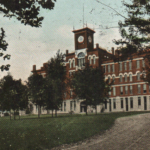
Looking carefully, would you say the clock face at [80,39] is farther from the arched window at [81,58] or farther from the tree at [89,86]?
the tree at [89,86]

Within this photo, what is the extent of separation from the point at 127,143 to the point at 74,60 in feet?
177

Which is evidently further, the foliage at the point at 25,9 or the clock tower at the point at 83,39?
the clock tower at the point at 83,39

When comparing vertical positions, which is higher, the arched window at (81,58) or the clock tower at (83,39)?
the clock tower at (83,39)

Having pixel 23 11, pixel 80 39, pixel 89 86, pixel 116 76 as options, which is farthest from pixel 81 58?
pixel 23 11

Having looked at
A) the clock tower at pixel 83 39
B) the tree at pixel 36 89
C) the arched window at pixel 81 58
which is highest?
the clock tower at pixel 83 39

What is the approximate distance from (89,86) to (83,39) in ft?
100

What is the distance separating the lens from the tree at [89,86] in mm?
33812

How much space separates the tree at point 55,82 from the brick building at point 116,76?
1523cm

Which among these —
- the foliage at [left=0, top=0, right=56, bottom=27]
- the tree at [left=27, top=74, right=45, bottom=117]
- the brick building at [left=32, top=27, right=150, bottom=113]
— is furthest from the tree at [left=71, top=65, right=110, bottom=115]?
the foliage at [left=0, top=0, right=56, bottom=27]

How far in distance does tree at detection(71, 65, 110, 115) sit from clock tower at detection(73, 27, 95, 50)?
2762cm

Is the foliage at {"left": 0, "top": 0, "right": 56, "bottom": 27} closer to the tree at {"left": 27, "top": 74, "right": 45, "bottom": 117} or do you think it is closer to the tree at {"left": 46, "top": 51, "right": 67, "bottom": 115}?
the tree at {"left": 46, "top": 51, "right": 67, "bottom": 115}

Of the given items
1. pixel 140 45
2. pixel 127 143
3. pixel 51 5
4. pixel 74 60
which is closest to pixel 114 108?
pixel 74 60

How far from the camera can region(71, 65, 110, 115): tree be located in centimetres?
3381

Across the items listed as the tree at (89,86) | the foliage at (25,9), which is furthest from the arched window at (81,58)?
the foliage at (25,9)
